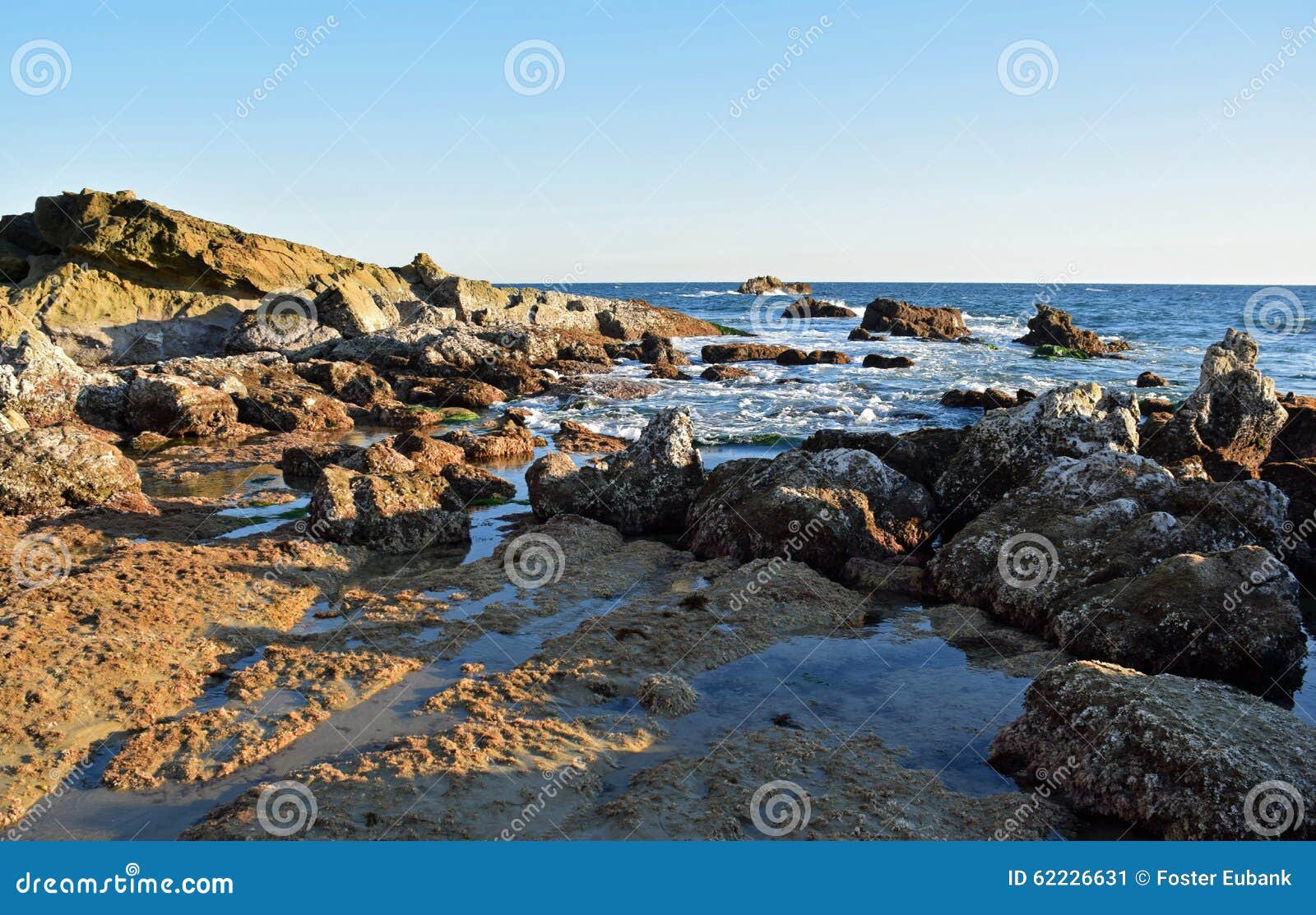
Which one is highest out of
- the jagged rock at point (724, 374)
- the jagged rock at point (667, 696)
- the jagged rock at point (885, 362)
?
the jagged rock at point (885, 362)

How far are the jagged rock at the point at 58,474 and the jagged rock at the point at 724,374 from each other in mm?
18544

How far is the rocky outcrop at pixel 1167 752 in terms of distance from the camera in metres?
4.53

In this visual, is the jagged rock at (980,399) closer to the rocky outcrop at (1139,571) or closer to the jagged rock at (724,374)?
the jagged rock at (724,374)

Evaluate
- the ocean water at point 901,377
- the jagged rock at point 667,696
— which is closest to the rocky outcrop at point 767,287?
the ocean water at point 901,377

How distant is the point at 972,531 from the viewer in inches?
341

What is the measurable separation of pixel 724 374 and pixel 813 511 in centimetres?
1829

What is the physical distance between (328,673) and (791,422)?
14650 mm

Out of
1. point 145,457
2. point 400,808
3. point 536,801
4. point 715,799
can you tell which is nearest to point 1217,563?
point 715,799

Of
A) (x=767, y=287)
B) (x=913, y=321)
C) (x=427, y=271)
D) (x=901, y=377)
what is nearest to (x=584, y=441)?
(x=901, y=377)

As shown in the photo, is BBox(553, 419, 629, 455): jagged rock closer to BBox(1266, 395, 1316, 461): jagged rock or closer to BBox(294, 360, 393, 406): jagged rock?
BBox(294, 360, 393, 406): jagged rock

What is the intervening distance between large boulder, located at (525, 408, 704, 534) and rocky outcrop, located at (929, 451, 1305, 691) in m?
3.52

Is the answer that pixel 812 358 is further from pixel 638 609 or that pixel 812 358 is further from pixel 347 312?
pixel 638 609

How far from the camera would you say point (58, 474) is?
10.2 metres

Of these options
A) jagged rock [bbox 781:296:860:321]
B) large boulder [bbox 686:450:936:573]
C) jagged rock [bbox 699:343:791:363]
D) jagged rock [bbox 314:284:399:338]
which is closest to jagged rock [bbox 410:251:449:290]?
jagged rock [bbox 314:284:399:338]
